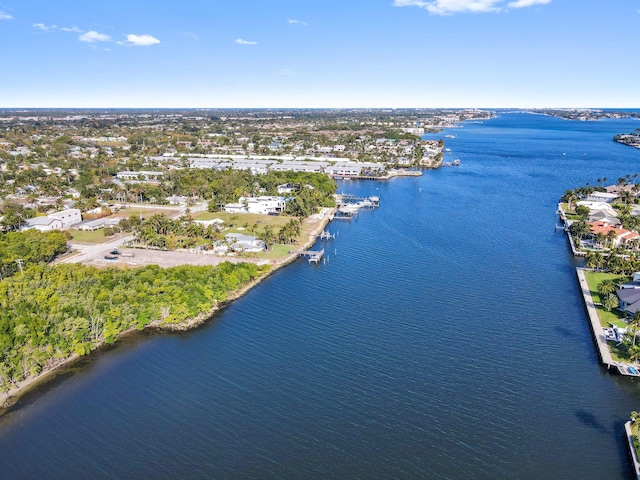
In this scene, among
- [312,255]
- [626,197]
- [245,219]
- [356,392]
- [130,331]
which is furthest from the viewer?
[626,197]

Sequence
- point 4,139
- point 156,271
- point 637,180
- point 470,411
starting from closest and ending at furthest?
1. point 470,411
2. point 156,271
3. point 637,180
4. point 4,139

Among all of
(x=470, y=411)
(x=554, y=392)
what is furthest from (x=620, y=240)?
(x=470, y=411)

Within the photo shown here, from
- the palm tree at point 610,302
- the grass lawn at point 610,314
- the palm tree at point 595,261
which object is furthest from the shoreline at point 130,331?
the palm tree at point 595,261

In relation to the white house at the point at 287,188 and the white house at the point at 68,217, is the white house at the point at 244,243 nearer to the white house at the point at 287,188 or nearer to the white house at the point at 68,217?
the white house at the point at 68,217

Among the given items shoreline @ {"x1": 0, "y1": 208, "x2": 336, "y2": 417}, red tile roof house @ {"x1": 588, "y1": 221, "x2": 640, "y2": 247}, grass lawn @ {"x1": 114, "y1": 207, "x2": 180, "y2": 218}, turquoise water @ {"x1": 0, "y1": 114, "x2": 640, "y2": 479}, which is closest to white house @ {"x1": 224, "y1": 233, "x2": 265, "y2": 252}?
shoreline @ {"x1": 0, "y1": 208, "x2": 336, "y2": 417}

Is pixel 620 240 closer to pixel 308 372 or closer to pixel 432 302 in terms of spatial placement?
pixel 432 302

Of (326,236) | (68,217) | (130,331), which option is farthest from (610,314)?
(68,217)

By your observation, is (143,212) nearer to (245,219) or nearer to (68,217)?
(68,217)

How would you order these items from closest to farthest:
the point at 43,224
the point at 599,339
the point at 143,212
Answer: the point at 599,339 < the point at 43,224 < the point at 143,212
